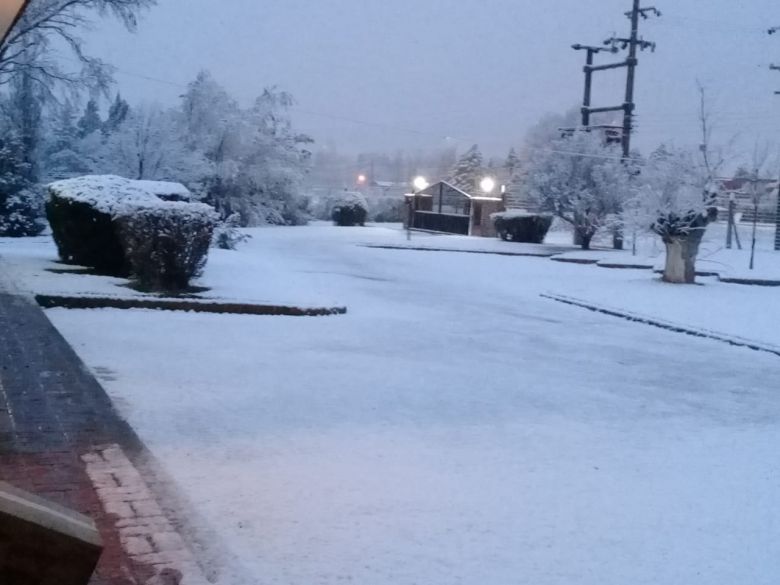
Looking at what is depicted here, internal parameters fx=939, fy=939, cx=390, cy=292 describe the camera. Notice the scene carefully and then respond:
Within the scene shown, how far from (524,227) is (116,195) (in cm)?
2435

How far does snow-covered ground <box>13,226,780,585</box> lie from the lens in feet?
14.9

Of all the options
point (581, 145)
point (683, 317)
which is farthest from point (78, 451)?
point (581, 145)

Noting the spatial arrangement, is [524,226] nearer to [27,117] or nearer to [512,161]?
[27,117]

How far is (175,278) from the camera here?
515 inches

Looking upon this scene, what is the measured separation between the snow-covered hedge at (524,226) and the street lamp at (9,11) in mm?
33040

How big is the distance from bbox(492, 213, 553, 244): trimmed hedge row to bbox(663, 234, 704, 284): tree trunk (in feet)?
52.9

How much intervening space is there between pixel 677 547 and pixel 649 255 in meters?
25.1

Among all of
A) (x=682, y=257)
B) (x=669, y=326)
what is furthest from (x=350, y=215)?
(x=669, y=326)

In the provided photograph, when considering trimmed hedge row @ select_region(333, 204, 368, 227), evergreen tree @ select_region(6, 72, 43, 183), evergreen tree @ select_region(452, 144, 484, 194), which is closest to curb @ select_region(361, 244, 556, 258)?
evergreen tree @ select_region(6, 72, 43, 183)

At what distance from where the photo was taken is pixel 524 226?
120 ft

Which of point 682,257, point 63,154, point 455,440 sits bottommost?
point 455,440

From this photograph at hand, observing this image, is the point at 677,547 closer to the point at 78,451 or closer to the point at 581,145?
the point at 78,451

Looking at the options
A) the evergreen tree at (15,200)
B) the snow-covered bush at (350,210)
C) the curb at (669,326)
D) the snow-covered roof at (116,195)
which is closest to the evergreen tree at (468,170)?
the snow-covered bush at (350,210)

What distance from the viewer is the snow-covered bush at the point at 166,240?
495 inches
